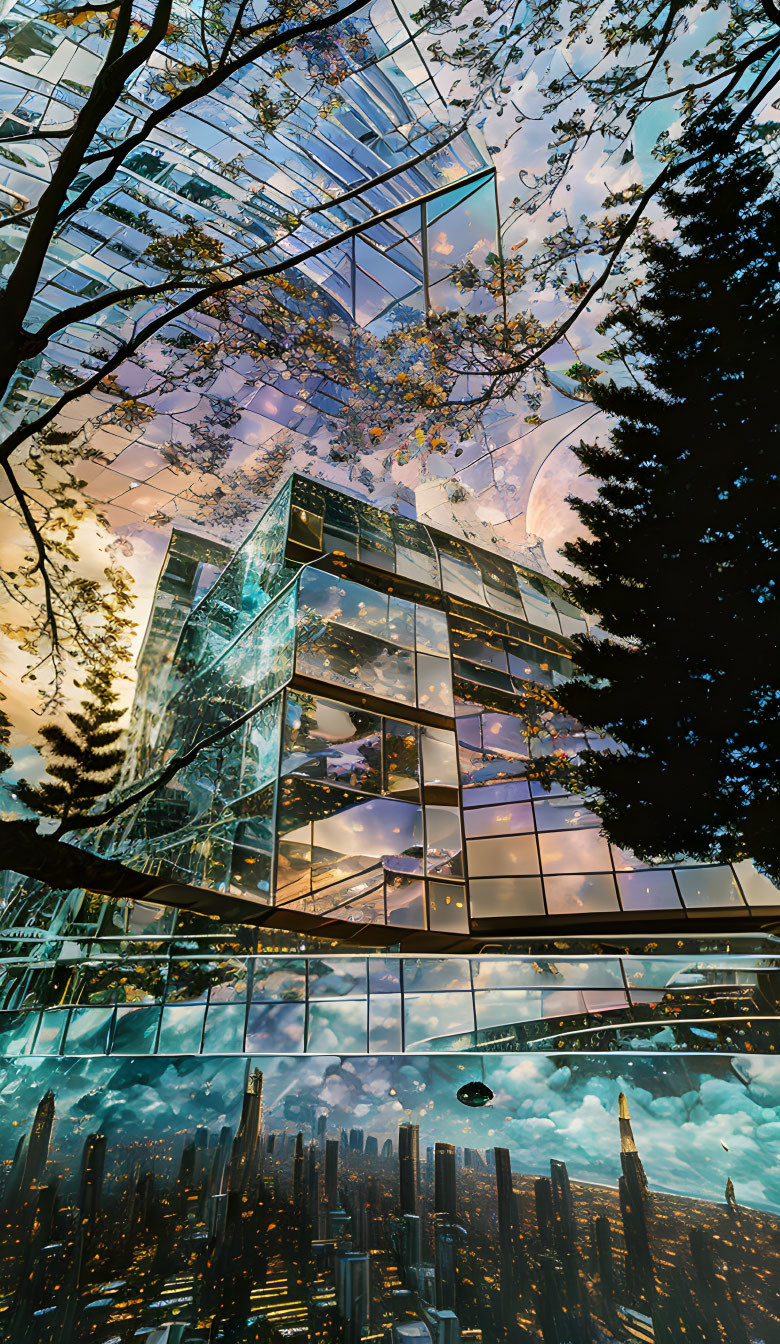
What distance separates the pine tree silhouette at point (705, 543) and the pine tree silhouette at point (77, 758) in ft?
25.1

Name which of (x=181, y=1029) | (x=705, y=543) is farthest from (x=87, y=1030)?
(x=705, y=543)

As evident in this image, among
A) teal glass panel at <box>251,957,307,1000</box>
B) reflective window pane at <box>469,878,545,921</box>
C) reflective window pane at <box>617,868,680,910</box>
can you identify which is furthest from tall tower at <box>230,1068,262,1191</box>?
reflective window pane at <box>617,868,680,910</box>

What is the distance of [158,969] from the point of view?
8.20m

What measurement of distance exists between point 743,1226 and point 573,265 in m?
8.34

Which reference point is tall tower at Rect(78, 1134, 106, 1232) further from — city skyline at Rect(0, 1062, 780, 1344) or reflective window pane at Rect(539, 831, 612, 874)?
reflective window pane at Rect(539, 831, 612, 874)

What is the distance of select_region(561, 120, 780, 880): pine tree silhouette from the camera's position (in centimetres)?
433

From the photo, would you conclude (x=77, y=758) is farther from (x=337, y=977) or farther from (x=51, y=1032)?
(x=337, y=977)

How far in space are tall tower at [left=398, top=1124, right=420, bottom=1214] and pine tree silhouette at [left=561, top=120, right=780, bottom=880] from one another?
148 inches

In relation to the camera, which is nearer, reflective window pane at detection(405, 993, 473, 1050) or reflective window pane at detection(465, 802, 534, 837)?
reflective window pane at detection(405, 993, 473, 1050)

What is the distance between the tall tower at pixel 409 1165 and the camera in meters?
5.78

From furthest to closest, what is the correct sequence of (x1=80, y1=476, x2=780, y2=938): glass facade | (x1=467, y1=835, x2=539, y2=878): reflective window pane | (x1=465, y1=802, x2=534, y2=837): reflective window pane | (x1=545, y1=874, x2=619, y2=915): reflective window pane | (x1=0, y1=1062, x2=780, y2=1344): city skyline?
(x1=465, y1=802, x2=534, y2=837): reflective window pane < (x1=467, y1=835, x2=539, y2=878): reflective window pane < (x1=545, y1=874, x2=619, y2=915): reflective window pane < (x1=80, y1=476, x2=780, y2=938): glass facade < (x1=0, y1=1062, x2=780, y2=1344): city skyline

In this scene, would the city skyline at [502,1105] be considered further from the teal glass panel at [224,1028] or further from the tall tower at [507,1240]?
the teal glass panel at [224,1028]

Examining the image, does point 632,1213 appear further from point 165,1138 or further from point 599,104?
point 599,104

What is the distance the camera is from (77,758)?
10117 mm
